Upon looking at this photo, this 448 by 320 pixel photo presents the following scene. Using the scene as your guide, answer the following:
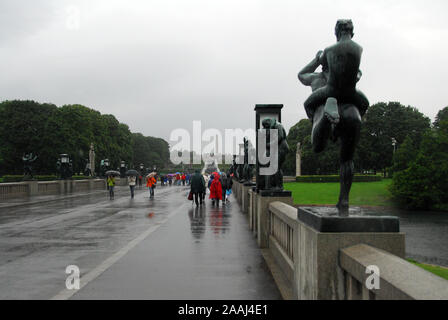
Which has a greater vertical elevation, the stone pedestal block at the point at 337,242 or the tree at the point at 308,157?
the tree at the point at 308,157

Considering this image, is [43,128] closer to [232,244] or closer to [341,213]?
[232,244]

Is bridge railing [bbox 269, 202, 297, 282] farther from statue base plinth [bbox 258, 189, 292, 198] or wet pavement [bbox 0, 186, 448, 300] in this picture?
statue base plinth [bbox 258, 189, 292, 198]

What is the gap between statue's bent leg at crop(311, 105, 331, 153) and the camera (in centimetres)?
475

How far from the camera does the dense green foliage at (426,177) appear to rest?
31031mm

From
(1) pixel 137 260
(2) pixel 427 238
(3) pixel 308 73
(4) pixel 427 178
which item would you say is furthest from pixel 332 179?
(3) pixel 308 73

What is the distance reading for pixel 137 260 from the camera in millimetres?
8086

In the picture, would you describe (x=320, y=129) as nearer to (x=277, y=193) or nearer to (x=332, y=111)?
(x=332, y=111)

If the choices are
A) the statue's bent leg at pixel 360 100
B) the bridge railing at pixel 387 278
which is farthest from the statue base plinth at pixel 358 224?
the statue's bent leg at pixel 360 100

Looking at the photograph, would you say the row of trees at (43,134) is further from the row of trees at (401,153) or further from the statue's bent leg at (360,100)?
the statue's bent leg at (360,100)

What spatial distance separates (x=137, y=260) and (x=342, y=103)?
17.1 feet

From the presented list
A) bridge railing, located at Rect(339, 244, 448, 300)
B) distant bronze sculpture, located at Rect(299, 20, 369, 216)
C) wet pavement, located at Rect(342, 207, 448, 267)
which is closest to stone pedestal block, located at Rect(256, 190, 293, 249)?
wet pavement, located at Rect(342, 207, 448, 267)

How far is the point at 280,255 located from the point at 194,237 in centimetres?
441

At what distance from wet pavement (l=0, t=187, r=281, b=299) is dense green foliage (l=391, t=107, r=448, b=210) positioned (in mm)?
21776

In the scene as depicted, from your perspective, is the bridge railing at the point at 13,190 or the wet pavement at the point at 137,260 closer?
the wet pavement at the point at 137,260
